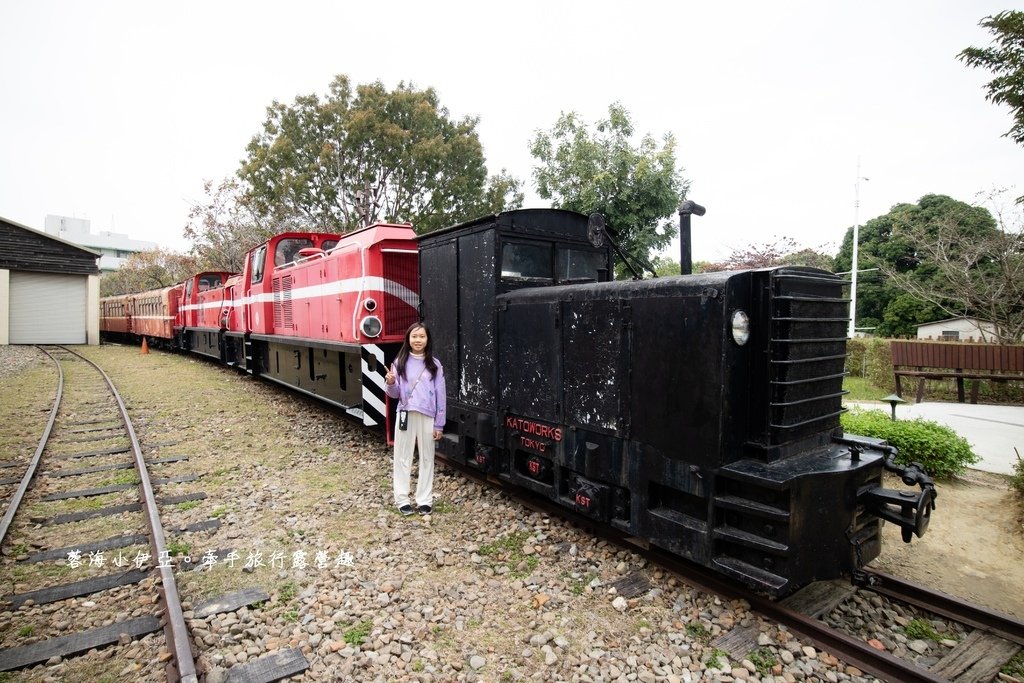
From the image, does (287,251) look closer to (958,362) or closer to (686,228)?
(686,228)

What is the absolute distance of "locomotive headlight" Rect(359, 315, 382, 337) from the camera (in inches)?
262

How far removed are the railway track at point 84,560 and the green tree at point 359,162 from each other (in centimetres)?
1585

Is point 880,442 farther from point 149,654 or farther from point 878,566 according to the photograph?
point 149,654

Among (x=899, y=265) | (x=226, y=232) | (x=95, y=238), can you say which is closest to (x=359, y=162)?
(x=226, y=232)

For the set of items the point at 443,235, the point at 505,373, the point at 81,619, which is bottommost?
the point at 81,619

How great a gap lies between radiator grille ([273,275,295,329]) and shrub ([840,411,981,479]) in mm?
8601

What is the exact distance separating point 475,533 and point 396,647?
157 centimetres

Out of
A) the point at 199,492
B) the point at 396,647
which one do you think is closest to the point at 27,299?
the point at 199,492

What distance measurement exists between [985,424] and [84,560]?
10857 mm

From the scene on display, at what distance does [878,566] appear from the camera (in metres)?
3.85

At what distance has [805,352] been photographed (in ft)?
10.9

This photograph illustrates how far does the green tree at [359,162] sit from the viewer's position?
69.1 feet

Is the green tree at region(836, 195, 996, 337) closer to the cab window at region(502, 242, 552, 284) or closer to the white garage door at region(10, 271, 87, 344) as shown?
the cab window at region(502, 242, 552, 284)

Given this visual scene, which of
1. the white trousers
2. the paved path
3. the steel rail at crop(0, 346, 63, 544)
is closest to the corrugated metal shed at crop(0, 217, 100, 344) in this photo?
the steel rail at crop(0, 346, 63, 544)
